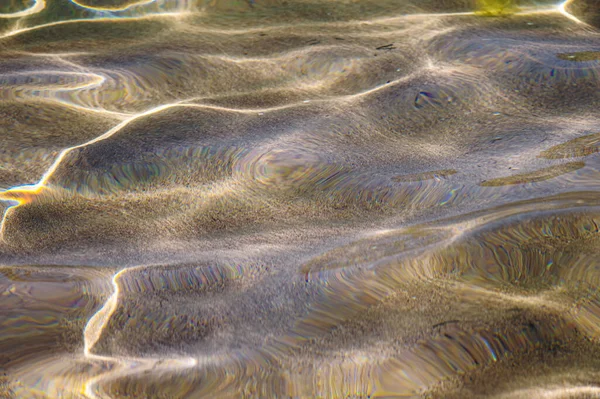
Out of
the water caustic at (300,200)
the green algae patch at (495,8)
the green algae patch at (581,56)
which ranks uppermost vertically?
the green algae patch at (495,8)

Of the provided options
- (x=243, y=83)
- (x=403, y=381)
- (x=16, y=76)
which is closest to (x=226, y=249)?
(x=403, y=381)

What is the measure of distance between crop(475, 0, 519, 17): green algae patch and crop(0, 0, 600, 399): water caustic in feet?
0.04

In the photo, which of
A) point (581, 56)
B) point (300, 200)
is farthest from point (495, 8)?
point (300, 200)

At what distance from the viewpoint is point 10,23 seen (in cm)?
216

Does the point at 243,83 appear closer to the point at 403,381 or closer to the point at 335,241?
the point at 335,241

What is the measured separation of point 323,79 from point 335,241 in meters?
0.72

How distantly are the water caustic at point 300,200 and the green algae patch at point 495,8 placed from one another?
0.4 inches

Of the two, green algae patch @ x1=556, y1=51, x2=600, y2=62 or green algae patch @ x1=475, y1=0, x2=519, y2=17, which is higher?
green algae patch @ x1=475, y1=0, x2=519, y2=17

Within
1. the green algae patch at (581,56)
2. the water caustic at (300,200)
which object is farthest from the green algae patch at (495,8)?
the green algae patch at (581,56)

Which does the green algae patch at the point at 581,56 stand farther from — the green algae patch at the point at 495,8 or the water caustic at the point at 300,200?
the green algae patch at the point at 495,8

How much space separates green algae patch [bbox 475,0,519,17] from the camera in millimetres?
2102

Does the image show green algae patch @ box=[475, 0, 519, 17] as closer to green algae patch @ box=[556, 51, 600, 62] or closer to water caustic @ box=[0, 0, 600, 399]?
water caustic @ box=[0, 0, 600, 399]

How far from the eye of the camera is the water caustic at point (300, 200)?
92 centimetres

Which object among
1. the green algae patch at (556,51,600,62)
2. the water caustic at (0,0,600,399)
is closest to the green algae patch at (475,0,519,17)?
the water caustic at (0,0,600,399)
